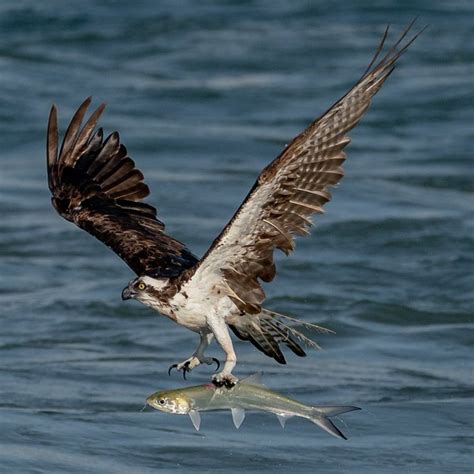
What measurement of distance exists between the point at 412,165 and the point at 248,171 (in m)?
2.01

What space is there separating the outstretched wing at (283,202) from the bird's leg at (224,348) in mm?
152

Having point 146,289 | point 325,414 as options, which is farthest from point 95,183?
point 325,414

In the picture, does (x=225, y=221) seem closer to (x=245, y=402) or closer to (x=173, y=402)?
(x=245, y=402)

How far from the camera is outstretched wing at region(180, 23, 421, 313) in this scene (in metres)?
7.19

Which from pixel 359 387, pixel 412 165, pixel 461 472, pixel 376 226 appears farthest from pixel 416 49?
pixel 461 472

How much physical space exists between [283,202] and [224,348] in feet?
2.54

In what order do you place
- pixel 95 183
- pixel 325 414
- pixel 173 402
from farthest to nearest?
1. pixel 95 183
2. pixel 325 414
3. pixel 173 402

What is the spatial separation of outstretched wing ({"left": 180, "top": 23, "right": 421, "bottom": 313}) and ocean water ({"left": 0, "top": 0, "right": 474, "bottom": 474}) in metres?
1.62

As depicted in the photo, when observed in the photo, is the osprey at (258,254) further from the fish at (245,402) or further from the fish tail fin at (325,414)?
the fish tail fin at (325,414)

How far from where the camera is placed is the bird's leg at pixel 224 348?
7.13 m

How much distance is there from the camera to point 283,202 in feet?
24.4

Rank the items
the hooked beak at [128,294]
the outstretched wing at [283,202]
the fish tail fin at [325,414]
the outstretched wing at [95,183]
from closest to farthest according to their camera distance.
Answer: the fish tail fin at [325,414], the outstretched wing at [283,202], the hooked beak at [128,294], the outstretched wing at [95,183]

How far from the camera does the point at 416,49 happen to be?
24344 mm

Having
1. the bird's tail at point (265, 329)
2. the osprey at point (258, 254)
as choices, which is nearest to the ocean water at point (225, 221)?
the bird's tail at point (265, 329)
